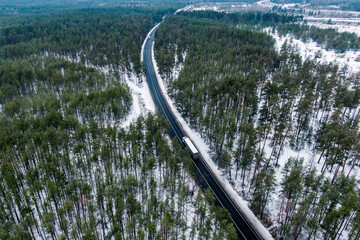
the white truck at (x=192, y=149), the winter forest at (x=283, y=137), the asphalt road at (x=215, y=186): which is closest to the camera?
the winter forest at (x=283, y=137)

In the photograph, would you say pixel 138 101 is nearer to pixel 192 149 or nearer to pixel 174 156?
pixel 192 149

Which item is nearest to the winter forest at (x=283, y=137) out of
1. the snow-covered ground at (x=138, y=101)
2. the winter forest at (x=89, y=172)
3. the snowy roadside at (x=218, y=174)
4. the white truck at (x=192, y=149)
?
the snowy roadside at (x=218, y=174)

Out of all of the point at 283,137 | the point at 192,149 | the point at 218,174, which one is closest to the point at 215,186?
the point at 218,174

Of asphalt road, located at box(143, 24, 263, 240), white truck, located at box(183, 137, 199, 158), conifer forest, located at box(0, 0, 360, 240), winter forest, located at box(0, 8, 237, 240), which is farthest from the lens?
white truck, located at box(183, 137, 199, 158)

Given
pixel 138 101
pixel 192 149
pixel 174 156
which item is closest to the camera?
pixel 174 156

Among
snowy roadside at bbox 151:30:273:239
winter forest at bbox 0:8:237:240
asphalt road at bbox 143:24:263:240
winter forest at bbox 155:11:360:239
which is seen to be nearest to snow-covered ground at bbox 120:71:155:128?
winter forest at bbox 0:8:237:240

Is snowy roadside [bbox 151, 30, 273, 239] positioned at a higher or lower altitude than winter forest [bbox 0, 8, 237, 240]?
lower

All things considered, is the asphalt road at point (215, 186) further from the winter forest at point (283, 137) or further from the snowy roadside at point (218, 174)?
the winter forest at point (283, 137)

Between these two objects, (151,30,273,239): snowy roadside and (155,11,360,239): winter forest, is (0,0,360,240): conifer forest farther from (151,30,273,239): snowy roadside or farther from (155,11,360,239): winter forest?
(151,30,273,239): snowy roadside

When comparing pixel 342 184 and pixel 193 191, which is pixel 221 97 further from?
pixel 342 184

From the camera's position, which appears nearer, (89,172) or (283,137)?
(89,172)

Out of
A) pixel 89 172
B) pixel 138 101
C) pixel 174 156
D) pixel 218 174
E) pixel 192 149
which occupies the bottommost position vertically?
pixel 218 174
